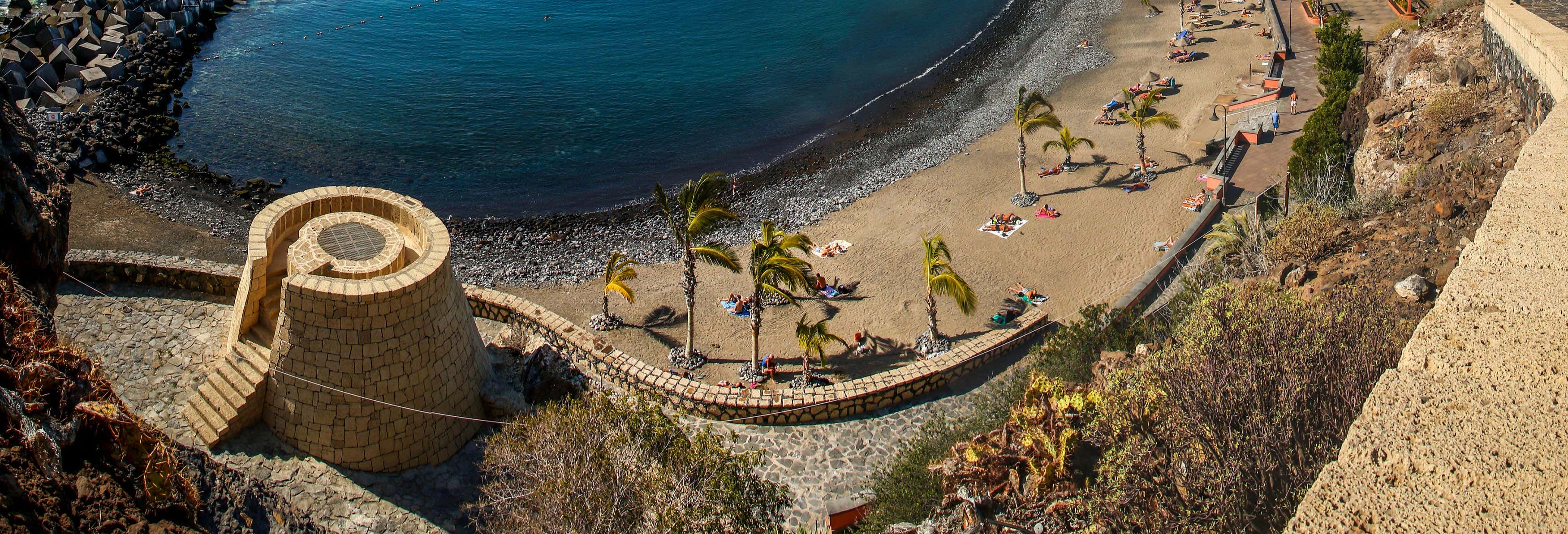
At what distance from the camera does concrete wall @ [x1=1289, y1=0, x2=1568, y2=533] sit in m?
9.22

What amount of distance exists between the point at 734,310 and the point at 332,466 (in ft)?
42.4

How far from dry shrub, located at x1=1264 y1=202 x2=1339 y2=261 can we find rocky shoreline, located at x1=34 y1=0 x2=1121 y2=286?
1626 cm

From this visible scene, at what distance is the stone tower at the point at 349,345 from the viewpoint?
1677cm

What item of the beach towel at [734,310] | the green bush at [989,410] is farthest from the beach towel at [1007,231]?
the beach towel at [734,310]

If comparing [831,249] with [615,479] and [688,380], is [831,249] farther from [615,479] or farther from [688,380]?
[615,479]

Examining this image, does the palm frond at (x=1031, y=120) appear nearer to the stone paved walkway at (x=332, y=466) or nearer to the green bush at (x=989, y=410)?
the green bush at (x=989, y=410)

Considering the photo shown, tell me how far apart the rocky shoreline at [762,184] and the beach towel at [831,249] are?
9.04 ft

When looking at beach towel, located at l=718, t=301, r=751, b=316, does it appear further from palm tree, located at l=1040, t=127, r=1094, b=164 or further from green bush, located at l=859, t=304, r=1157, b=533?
palm tree, located at l=1040, t=127, r=1094, b=164

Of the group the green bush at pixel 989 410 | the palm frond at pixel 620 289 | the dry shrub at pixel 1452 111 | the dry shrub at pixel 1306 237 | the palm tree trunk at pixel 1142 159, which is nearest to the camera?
the green bush at pixel 989 410

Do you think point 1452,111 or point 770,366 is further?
point 770,366

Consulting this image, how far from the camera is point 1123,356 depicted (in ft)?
66.2

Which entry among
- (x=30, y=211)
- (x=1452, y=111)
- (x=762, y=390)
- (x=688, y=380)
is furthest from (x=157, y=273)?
(x=1452, y=111)

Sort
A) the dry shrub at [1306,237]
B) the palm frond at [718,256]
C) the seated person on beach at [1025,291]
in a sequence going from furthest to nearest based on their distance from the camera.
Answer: the seated person on beach at [1025,291] → the palm frond at [718,256] → the dry shrub at [1306,237]

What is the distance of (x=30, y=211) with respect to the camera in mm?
14570
